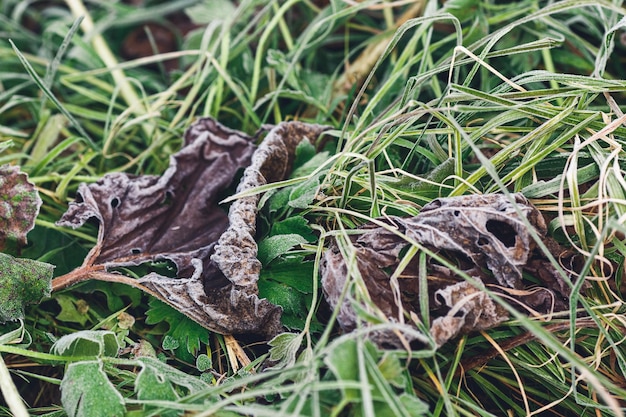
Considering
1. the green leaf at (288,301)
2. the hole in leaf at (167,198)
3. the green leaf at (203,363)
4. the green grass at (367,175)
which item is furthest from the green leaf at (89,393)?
the hole in leaf at (167,198)

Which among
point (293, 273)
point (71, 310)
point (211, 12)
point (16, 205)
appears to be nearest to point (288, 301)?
point (293, 273)

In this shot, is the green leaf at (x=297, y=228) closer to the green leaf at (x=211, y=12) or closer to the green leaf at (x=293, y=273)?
the green leaf at (x=293, y=273)

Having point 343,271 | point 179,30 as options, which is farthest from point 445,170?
point 179,30

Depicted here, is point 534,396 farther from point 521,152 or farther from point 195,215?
point 195,215

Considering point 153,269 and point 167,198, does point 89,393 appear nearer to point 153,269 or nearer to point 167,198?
point 153,269

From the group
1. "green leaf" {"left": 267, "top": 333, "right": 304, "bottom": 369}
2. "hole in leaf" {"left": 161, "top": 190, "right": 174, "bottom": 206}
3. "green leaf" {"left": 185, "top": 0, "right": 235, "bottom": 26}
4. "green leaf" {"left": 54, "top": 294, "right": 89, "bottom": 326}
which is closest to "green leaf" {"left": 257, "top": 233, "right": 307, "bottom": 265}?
"green leaf" {"left": 267, "top": 333, "right": 304, "bottom": 369}

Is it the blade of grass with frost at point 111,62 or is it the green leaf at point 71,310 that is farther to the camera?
the blade of grass with frost at point 111,62

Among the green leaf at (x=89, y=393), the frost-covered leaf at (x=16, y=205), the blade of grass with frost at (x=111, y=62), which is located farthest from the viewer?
the blade of grass with frost at (x=111, y=62)
